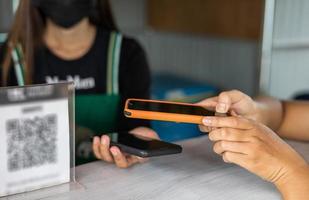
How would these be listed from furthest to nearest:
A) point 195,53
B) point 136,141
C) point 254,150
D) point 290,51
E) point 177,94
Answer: point 195,53 < point 177,94 < point 290,51 < point 136,141 < point 254,150

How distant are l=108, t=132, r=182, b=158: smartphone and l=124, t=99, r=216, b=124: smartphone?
6 cm

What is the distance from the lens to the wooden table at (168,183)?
0.56 m

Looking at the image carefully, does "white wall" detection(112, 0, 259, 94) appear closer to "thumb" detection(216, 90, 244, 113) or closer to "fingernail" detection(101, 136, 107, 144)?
"thumb" detection(216, 90, 244, 113)

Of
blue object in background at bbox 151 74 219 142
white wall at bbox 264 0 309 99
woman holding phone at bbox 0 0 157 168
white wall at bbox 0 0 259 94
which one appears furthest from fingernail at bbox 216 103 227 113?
white wall at bbox 0 0 259 94

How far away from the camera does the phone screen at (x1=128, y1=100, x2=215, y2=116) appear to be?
1.88 feet

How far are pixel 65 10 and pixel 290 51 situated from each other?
0.78 m

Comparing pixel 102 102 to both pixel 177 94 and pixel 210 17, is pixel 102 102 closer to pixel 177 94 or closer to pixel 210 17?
pixel 177 94

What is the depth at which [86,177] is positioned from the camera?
0.62 meters

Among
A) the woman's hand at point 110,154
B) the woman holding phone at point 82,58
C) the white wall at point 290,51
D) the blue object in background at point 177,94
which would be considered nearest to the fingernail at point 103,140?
the woman's hand at point 110,154

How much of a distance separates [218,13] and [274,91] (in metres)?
0.58

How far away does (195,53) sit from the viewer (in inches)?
83.3

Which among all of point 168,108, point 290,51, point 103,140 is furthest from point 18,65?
point 290,51

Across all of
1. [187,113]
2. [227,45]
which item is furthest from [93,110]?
[227,45]

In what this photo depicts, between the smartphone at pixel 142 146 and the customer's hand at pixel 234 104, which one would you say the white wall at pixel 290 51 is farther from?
the smartphone at pixel 142 146
